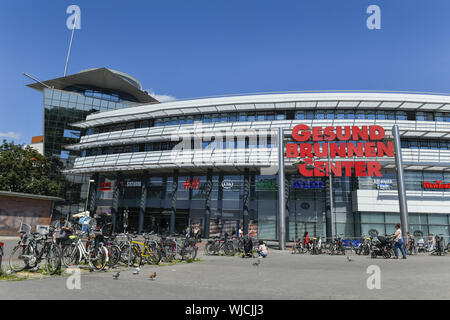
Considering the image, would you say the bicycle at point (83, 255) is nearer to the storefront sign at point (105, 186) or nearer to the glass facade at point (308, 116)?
the glass facade at point (308, 116)

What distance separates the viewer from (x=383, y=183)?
1219 inches

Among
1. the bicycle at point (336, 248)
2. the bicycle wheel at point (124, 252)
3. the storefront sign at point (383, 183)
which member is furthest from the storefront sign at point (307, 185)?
the bicycle wheel at point (124, 252)

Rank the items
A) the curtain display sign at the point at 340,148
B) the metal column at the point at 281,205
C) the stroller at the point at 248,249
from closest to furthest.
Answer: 1. the stroller at the point at 248,249
2. the metal column at the point at 281,205
3. the curtain display sign at the point at 340,148

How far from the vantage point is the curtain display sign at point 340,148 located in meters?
30.1

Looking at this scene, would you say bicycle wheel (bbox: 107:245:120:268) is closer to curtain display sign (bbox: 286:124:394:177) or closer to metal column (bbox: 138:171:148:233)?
curtain display sign (bbox: 286:124:394:177)

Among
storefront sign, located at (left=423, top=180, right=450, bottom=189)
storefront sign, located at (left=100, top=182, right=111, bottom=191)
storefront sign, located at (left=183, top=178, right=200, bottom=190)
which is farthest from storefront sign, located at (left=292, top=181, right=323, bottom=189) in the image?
storefront sign, located at (left=100, top=182, right=111, bottom=191)

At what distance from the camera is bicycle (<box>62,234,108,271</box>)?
895cm

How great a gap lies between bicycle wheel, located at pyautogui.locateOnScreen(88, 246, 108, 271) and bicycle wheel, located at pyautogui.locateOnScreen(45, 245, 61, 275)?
104cm

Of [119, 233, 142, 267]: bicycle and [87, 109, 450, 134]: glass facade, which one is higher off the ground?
[87, 109, 450, 134]: glass facade

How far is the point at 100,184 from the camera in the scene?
137 feet

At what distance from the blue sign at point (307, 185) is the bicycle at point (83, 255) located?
27.0 meters

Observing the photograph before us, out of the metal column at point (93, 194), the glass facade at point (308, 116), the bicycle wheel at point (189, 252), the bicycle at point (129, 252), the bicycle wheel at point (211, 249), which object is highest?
the glass facade at point (308, 116)
